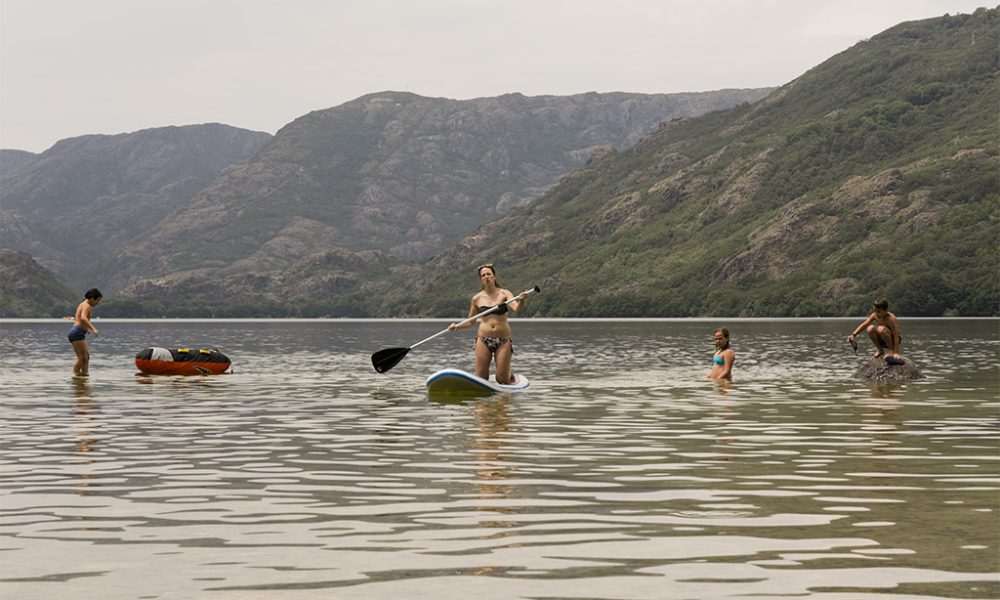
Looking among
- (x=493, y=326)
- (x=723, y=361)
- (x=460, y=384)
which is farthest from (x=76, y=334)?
(x=723, y=361)

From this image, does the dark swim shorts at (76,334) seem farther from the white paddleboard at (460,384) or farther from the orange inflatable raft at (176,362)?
the white paddleboard at (460,384)

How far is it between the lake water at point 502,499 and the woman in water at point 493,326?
2034 mm

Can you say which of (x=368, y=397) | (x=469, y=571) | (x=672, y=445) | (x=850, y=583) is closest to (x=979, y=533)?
(x=850, y=583)

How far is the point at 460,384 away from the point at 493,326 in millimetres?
1878

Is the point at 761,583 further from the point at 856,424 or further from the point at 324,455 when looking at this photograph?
the point at 856,424

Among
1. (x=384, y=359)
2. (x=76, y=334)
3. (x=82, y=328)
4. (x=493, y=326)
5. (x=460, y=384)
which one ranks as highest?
(x=493, y=326)

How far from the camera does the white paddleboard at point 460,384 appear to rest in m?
33.5

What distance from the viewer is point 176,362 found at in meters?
45.7

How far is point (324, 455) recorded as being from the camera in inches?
786

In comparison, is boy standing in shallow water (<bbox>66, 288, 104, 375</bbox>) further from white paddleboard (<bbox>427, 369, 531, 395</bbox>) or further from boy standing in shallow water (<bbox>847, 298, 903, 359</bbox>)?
boy standing in shallow water (<bbox>847, 298, 903, 359</bbox>)

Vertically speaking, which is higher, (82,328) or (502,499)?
(82,328)

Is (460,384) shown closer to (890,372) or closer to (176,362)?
(890,372)

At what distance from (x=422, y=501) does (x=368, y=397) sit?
20.2 m

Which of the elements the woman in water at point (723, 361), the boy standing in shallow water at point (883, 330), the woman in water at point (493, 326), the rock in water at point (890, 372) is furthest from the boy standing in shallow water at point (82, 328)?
the rock in water at point (890, 372)
